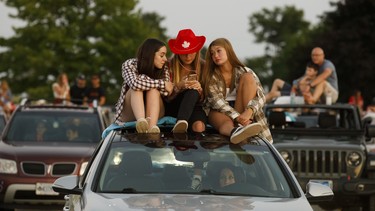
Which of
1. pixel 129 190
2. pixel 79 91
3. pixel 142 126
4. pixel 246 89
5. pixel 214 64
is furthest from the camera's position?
pixel 79 91

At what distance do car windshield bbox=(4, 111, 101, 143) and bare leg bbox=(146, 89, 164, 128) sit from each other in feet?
20.8

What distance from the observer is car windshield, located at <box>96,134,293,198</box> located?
8266 millimetres

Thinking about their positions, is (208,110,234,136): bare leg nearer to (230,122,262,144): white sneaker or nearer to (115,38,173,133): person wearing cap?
(115,38,173,133): person wearing cap

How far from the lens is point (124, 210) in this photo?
7.53 metres

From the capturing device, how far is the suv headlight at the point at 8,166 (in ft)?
50.3

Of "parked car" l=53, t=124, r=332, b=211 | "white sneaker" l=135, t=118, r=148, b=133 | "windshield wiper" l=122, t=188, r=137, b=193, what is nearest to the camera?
"parked car" l=53, t=124, r=332, b=211

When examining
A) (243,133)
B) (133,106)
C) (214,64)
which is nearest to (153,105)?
(133,106)

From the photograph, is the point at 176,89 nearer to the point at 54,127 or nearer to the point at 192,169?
the point at 192,169

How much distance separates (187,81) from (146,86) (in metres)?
0.38

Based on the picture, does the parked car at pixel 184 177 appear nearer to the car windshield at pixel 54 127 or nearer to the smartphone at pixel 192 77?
the smartphone at pixel 192 77

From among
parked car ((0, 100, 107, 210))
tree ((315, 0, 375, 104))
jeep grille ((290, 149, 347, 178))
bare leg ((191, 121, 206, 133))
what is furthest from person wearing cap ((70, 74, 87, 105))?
tree ((315, 0, 375, 104))

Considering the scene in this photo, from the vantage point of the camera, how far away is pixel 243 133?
29.8 ft

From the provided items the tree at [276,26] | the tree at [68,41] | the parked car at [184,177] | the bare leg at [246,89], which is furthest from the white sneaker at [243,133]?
the tree at [276,26]

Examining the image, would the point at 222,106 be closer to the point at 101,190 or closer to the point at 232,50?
the point at 232,50
